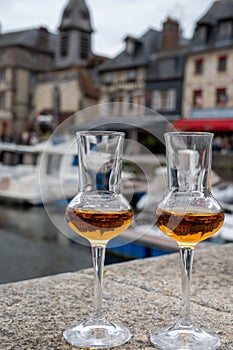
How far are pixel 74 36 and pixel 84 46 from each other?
4.84 ft

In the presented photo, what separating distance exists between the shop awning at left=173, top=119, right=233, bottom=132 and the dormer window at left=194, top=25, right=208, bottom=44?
489 centimetres

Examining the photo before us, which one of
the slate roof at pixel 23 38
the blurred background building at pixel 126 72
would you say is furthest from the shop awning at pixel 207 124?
the slate roof at pixel 23 38

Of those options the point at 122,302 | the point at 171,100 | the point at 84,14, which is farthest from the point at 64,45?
the point at 122,302

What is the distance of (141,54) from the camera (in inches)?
1399

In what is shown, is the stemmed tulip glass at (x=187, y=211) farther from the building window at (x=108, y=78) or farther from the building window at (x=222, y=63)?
the building window at (x=108, y=78)

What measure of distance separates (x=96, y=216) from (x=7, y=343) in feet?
1.47

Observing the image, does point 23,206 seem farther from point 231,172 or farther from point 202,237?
point 202,237

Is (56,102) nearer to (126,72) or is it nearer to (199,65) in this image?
(126,72)

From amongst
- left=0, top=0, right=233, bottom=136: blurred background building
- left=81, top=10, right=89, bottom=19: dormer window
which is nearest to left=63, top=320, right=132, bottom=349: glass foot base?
left=0, top=0, right=233, bottom=136: blurred background building

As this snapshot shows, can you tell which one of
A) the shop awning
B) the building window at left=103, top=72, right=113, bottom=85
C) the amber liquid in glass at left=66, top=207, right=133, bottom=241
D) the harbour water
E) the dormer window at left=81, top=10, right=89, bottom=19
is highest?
the dormer window at left=81, top=10, right=89, bottom=19

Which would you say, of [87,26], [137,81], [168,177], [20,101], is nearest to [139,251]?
[168,177]

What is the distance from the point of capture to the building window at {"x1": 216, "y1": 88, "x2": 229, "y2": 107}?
96.4 ft

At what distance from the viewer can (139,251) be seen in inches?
305

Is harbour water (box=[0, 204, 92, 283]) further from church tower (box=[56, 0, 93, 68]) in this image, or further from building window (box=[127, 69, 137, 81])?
church tower (box=[56, 0, 93, 68])
